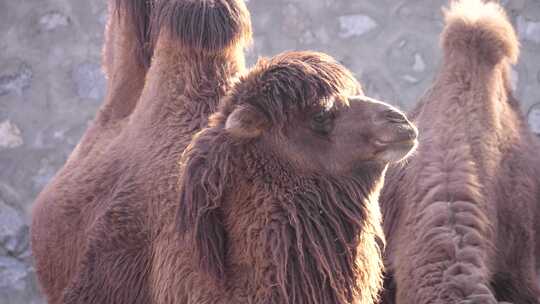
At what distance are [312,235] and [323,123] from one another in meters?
0.31

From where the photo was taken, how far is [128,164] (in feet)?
9.11

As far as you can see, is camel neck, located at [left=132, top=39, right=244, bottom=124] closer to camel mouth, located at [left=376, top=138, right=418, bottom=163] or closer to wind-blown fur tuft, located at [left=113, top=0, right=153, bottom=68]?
wind-blown fur tuft, located at [left=113, top=0, right=153, bottom=68]

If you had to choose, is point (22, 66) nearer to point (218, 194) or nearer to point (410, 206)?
point (410, 206)

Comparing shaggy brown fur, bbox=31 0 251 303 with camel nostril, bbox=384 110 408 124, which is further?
shaggy brown fur, bbox=31 0 251 303

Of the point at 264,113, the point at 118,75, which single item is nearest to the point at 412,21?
the point at 118,75

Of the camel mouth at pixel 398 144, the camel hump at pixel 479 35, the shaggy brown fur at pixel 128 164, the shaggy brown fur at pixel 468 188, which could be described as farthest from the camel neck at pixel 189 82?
the camel hump at pixel 479 35

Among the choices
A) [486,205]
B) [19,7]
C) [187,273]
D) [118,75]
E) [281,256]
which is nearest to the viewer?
[281,256]

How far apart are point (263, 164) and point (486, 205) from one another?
3.73ft

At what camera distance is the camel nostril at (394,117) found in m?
2.15

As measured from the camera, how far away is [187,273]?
7.43 feet

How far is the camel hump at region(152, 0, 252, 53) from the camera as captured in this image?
2.78 meters

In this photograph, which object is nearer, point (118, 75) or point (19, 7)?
point (118, 75)

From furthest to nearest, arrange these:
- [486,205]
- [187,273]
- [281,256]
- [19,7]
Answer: [19,7]
[486,205]
[187,273]
[281,256]

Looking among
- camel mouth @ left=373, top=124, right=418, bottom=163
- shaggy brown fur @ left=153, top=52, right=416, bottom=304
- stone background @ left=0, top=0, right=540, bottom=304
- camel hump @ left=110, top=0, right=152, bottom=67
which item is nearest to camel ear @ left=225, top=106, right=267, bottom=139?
shaggy brown fur @ left=153, top=52, right=416, bottom=304
